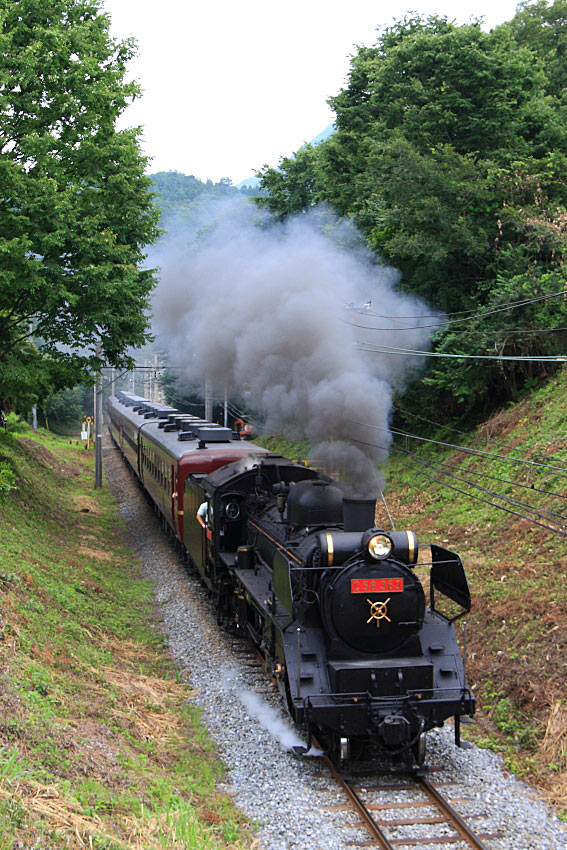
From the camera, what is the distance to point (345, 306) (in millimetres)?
12234

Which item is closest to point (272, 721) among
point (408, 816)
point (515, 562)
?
point (408, 816)

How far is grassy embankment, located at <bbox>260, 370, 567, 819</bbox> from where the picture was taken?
26.8 feet

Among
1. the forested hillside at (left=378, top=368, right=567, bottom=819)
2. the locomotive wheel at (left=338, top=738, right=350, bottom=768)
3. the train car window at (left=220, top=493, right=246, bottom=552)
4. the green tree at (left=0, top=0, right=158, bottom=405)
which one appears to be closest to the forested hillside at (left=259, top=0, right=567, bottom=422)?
the forested hillside at (left=378, top=368, right=567, bottom=819)

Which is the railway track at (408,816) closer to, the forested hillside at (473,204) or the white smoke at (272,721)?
the white smoke at (272,721)

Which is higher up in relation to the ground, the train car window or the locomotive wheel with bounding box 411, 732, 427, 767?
the train car window

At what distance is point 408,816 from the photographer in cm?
648

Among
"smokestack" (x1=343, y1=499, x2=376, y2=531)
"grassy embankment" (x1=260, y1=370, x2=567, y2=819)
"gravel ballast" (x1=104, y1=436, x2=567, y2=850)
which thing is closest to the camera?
"gravel ballast" (x1=104, y1=436, x2=567, y2=850)

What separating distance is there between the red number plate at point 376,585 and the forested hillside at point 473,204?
35.5 feet

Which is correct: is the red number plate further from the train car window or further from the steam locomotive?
the train car window

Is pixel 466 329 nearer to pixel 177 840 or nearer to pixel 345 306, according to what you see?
pixel 345 306

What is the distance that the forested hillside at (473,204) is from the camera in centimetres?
1791

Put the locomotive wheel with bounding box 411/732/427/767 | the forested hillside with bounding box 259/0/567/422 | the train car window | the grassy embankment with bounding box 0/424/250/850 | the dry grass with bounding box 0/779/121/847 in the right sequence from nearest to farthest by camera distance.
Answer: the dry grass with bounding box 0/779/121/847
the grassy embankment with bounding box 0/424/250/850
the locomotive wheel with bounding box 411/732/427/767
the train car window
the forested hillside with bounding box 259/0/567/422

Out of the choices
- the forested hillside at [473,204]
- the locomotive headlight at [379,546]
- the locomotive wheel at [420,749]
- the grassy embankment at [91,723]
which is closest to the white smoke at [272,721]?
the grassy embankment at [91,723]

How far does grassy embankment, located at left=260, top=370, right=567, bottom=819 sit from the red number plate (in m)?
2.30
